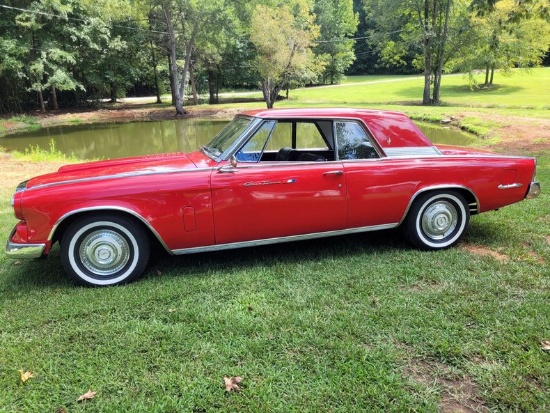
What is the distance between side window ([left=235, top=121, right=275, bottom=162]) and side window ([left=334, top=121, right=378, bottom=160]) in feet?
2.50

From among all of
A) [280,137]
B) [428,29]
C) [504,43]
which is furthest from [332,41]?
[280,137]

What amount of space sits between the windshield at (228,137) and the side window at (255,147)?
0.49 feet

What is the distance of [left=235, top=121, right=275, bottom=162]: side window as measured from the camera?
405cm

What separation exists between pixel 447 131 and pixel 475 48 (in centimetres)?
1717

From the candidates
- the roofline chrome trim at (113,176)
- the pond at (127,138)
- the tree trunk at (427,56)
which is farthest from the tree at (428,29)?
the roofline chrome trim at (113,176)

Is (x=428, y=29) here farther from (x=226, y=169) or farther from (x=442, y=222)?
(x=226, y=169)

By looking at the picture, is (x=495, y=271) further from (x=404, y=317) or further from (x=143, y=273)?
(x=143, y=273)

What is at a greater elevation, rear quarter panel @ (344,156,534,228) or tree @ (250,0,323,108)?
tree @ (250,0,323,108)

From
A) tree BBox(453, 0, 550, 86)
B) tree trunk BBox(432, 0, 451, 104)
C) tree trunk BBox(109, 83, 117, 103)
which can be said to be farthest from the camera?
tree trunk BBox(109, 83, 117, 103)

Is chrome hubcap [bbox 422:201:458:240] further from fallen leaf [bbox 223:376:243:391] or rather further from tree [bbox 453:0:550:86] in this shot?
tree [bbox 453:0:550:86]

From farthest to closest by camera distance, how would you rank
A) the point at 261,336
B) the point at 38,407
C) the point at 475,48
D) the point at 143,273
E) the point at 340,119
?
the point at 475,48
the point at 340,119
the point at 143,273
the point at 261,336
the point at 38,407

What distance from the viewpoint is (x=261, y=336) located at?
2982 millimetres

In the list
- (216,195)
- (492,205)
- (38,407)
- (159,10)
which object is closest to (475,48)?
(159,10)

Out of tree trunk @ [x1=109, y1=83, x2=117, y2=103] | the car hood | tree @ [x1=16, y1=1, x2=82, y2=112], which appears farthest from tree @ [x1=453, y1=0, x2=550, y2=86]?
tree trunk @ [x1=109, y1=83, x2=117, y2=103]
